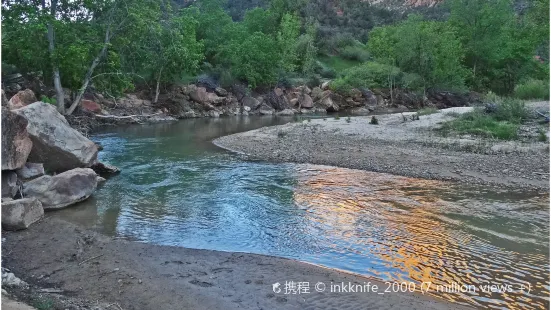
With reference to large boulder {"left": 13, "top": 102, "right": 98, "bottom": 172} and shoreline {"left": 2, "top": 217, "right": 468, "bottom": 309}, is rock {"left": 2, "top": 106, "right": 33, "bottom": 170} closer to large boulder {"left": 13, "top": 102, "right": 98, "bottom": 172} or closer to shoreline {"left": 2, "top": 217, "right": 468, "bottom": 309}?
Answer: large boulder {"left": 13, "top": 102, "right": 98, "bottom": 172}

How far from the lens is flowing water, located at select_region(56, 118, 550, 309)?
7163mm

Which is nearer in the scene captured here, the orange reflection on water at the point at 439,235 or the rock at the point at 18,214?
the orange reflection on water at the point at 439,235

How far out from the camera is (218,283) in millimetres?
6629

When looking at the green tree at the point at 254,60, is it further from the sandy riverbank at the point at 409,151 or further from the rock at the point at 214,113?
the sandy riverbank at the point at 409,151

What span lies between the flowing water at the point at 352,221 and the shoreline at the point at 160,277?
0.55 meters

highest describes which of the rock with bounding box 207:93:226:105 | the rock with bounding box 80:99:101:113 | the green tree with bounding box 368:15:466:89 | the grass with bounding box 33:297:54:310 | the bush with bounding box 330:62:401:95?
the green tree with bounding box 368:15:466:89

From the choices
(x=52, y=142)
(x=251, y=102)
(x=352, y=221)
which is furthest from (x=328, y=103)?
(x=352, y=221)

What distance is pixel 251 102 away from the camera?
45.1 metres

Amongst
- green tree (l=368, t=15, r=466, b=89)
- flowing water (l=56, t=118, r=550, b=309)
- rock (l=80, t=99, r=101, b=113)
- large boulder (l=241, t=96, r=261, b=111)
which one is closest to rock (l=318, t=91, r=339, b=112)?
large boulder (l=241, t=96, r=261, b=111)

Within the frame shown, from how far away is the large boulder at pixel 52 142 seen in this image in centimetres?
1185

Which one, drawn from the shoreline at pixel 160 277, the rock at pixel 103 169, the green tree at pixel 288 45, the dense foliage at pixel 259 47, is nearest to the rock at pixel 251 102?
the dense foliage at pixel 259 47

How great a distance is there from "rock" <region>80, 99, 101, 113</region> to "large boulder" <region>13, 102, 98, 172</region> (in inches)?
681

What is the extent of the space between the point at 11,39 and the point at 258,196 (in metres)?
17.4

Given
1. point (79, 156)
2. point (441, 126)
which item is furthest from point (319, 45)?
point (79, 156)
